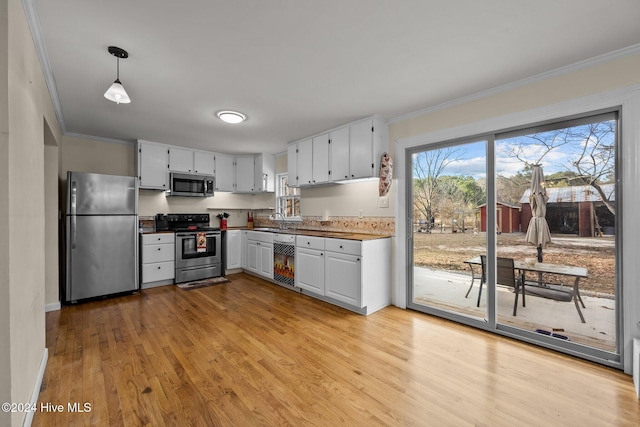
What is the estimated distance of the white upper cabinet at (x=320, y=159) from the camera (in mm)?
4051

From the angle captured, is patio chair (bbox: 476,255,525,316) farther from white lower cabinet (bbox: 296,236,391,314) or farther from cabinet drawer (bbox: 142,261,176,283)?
cabinet drawer (bbox: 142,261,176,283)

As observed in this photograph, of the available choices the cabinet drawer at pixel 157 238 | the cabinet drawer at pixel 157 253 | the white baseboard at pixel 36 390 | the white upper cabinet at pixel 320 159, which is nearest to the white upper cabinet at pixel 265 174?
the white upper cabinet at pixel 320 159

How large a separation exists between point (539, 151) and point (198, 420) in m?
3.46

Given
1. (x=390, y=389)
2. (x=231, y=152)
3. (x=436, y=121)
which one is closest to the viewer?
(x=390, y=389)

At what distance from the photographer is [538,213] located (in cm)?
259

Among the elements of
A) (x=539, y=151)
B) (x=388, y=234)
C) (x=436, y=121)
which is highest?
(x=436, y=121)

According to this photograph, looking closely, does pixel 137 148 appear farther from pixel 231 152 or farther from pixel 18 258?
pixel 18 258

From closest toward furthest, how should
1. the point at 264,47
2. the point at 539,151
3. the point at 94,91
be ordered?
the point at 264,47 < the point at 539,151 < the point at 94,91

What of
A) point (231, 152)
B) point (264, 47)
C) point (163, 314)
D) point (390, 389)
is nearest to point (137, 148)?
point (231, 152)

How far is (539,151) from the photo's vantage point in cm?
259

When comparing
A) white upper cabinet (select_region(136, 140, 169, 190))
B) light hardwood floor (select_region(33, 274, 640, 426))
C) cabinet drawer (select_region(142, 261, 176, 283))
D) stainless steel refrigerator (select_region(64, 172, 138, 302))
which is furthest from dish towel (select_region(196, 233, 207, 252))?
light hardwood floor (select_region(33, 274, 640, 426))

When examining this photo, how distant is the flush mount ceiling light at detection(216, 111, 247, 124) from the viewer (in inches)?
131

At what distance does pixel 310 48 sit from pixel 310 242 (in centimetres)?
239

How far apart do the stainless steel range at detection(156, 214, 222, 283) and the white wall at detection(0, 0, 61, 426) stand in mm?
2608
